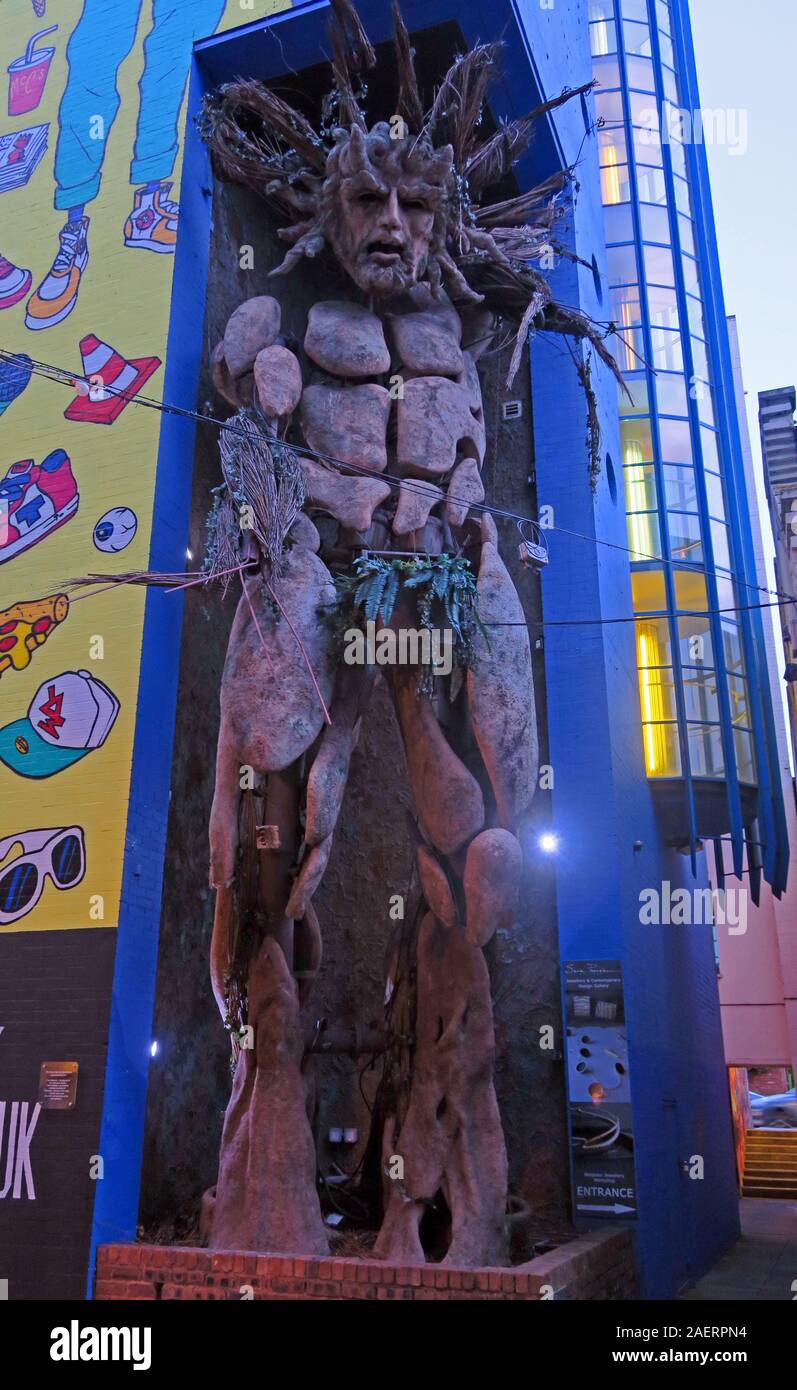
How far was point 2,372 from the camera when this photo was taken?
375 inches

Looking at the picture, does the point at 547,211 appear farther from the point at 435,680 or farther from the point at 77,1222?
the point at 77,1222

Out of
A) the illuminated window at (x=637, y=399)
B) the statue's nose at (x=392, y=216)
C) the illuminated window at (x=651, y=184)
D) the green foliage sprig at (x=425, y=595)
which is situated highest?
Answer: the illuminated window at (x=651, y=184)

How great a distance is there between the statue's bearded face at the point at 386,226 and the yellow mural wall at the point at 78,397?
1.74 meters

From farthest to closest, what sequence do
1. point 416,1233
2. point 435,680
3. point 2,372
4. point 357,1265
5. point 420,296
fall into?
point 2,372
point 420,296
point 435,680
point 416,1233
point 357,1265

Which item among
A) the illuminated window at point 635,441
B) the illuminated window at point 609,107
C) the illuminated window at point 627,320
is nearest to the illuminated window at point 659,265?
the illuminated window at point 627,320

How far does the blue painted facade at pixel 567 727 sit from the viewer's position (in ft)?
25.2

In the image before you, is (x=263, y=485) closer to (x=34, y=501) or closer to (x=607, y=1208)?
(x=34, y=501)

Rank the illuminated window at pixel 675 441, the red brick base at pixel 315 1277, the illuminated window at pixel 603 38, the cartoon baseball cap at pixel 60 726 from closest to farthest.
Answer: the red brick base at pixel 315 1277 → the cartoon baseball cap at pixel 60 726 → the illuminated window at pixel 675 441 → the illuminated window at pixel 603 38

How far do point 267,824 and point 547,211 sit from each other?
5.23m

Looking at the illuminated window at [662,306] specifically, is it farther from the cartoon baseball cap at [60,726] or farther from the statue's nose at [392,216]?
the cartoon baseball cap at [60,726]

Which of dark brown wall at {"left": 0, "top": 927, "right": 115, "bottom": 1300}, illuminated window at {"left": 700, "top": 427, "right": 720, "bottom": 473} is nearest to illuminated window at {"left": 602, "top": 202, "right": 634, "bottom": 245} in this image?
illuminated window at {"left": 700, "top": 427, "right": 720, "bottom": 473}

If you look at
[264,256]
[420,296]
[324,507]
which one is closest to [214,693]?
[324,507]

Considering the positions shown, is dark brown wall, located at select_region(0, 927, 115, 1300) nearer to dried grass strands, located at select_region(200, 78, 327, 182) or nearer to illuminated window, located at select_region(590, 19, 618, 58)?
dried grass strands, located at select_region(200, 78, 327, 182)

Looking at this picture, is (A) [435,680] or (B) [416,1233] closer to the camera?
(B) [416,1233]
